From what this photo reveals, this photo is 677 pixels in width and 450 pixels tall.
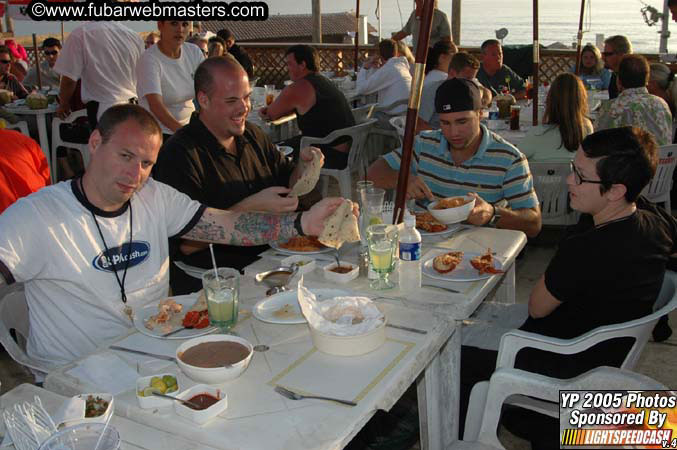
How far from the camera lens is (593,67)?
8.06 m

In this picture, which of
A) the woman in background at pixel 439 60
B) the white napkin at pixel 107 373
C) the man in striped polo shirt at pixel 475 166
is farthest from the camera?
the woman in background at pixel 439 60

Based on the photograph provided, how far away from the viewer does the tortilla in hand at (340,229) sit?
7.89ft

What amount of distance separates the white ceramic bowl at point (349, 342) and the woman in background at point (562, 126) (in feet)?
10.1

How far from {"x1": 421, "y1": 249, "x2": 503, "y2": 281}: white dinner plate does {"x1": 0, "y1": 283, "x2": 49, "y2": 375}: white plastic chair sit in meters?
1.34

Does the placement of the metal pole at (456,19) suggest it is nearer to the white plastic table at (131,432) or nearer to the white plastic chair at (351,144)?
the white plastic chair at (351,144)

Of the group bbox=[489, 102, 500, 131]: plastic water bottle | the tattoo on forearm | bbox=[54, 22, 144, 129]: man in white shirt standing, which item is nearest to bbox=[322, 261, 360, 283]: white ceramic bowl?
the tattoo on forearm

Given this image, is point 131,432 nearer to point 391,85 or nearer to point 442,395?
point 442,395

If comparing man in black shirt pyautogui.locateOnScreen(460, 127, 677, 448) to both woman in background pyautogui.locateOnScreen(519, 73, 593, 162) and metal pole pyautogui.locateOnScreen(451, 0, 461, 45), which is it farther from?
metal pole pyautogui.locateOnScreen(451, 0, 461, 45)

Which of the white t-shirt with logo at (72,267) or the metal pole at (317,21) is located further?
the metal pole at (317,21)

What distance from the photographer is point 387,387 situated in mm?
1595

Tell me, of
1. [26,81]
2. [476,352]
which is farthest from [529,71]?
[476,352]

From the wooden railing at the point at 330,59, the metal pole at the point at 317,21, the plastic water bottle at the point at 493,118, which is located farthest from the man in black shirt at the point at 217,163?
the metal pole at the point at 317,21

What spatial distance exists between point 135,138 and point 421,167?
5.49 ft

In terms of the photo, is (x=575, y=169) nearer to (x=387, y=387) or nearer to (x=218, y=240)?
(x=387, y=387)
